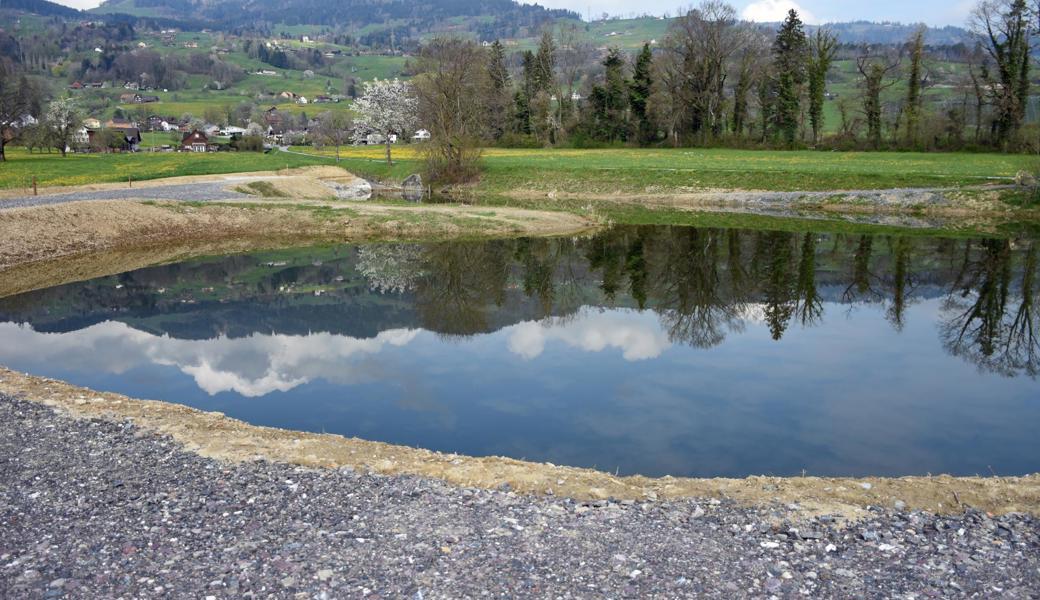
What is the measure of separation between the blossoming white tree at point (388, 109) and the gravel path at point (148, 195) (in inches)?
1146

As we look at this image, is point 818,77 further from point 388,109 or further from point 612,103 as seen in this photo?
point 388,109

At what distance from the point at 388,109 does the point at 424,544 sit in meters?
74.0

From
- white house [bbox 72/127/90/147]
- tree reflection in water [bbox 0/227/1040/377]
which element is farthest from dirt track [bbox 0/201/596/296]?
white house [bbox 72/127/90/147]

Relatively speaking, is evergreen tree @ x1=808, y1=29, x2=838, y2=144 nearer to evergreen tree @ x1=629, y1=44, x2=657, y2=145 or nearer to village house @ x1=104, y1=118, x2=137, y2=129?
evergreen tree @ x1=629, y1=44, x2=657, y2=145

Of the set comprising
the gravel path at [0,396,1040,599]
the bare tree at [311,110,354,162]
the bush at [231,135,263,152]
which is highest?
the bare tree at [311,110,354,162]

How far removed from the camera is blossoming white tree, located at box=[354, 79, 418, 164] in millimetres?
78562

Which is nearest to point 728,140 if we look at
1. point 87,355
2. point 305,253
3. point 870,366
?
point 305,253

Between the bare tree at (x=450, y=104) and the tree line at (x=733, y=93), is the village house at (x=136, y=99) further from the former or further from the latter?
the bare tree at (x=450, y=104)

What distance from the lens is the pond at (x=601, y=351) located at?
1445cm

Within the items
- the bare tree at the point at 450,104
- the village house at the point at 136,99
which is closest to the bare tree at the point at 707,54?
the bare tree at the point at 450,104

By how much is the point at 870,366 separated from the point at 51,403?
17.8 m

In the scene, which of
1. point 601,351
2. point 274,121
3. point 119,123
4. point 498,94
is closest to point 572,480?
A: point 601,351

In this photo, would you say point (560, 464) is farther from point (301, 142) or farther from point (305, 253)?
point (301, 142)

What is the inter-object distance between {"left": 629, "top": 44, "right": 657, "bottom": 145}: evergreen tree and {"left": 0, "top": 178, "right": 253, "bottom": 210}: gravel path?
49321mm
